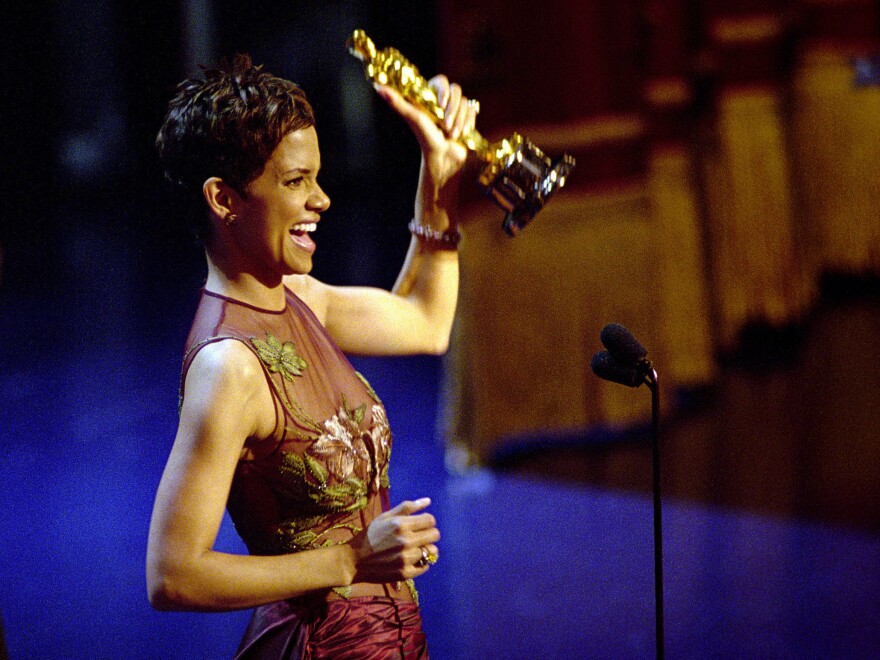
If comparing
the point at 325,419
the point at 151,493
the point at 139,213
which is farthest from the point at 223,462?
the point at 139,213

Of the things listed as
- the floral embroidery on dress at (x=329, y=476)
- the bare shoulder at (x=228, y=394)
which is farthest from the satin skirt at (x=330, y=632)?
the bare shoulder at (x=228, y=394)

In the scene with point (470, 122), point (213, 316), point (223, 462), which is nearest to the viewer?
point (223, 462)

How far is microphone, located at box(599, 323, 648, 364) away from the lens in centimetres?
171

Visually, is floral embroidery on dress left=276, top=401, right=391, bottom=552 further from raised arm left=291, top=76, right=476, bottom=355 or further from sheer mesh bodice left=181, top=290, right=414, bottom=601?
raised arm left=291, top=76, right=476, bottom=355

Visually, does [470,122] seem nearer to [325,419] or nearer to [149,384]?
[325,419]

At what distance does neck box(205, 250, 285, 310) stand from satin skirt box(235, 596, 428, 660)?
0.45 metres

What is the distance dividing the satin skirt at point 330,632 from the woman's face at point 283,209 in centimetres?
49

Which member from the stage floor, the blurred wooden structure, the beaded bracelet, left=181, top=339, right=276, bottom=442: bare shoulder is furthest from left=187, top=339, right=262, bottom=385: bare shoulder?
the blurred wooden structure

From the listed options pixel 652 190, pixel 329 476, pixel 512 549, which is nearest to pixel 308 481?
pixel 329 476

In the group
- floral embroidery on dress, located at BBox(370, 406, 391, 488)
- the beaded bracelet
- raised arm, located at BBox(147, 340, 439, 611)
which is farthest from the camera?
the beaded bracelet

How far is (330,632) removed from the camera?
5.25ft

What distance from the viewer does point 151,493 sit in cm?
405

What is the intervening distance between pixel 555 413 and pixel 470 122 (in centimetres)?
277

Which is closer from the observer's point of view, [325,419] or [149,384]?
[325,419]
